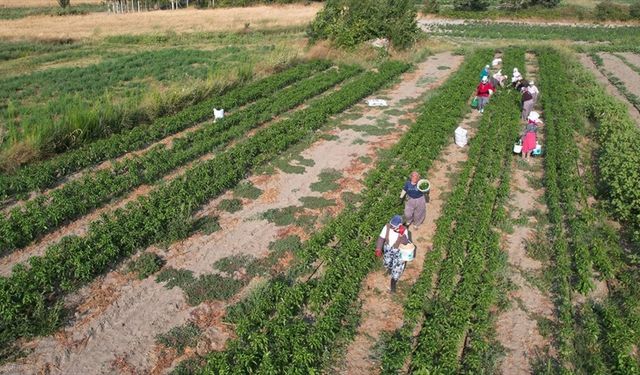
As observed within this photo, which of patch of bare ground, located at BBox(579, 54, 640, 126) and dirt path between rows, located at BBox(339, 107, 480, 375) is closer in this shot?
dirt path between rows, located at BBox(339, 107, 480, 375)

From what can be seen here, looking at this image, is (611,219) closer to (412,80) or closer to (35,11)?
(412,80)

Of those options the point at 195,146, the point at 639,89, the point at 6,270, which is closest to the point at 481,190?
the point at 195,146

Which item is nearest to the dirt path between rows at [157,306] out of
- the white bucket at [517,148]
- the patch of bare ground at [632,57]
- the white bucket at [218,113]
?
the white bucket at [517,148]

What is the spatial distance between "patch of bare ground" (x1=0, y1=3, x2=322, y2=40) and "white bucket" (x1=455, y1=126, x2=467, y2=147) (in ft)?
120

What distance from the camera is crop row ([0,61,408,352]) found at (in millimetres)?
8000

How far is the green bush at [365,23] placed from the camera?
29.6 metres

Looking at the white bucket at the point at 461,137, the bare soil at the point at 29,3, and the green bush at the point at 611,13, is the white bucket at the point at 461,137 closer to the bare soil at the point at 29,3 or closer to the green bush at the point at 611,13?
the green bush at the point at 611,13

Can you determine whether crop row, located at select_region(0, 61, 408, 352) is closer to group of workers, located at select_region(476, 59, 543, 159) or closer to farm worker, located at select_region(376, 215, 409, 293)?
farm worker, located at select_region(376, 215, 409, 293)

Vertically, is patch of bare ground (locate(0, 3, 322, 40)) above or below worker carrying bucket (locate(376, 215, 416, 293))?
above

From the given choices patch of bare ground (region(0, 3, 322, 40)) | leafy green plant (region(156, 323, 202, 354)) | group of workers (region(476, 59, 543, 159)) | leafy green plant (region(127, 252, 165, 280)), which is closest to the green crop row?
group of workers (region(476, 59, 543, 159))

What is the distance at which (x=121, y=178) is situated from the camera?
12797 mm

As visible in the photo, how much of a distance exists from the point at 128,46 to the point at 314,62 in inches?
825

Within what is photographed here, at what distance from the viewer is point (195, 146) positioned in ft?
49.8

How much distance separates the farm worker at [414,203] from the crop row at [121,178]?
269 inches
